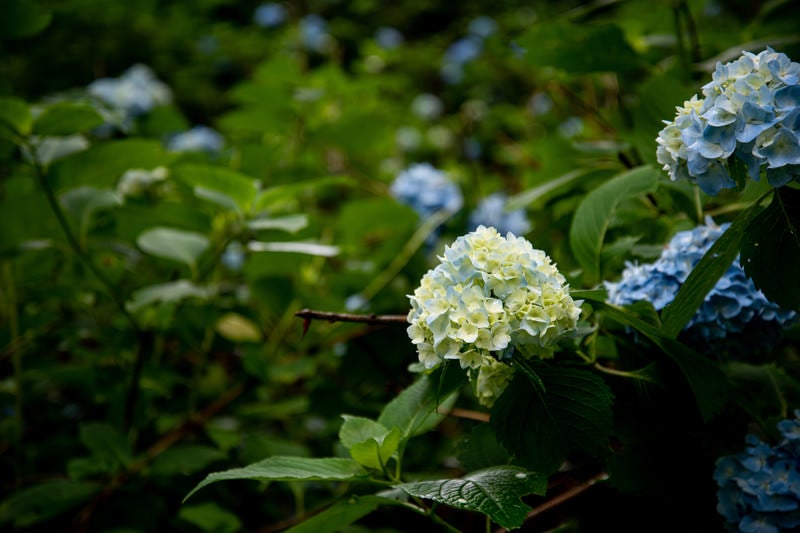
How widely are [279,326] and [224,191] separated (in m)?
0.55

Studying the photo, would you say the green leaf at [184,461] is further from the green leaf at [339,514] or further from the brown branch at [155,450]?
the green leaf at [339,514]

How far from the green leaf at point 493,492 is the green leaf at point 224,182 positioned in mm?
764

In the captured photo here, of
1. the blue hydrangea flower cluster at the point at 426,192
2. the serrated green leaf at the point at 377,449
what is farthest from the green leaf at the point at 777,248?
the blue hydrangea flower cluster at the point at 426,192

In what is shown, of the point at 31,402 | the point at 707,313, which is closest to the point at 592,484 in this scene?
the point at 707,313

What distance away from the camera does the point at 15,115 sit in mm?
1181

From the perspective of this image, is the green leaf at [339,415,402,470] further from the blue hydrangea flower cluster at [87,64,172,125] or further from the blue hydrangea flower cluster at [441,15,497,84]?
the blue hydrangea flower cluster at [441,15,497,84]

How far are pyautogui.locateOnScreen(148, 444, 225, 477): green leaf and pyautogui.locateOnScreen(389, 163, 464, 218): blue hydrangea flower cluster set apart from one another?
0.97 meters

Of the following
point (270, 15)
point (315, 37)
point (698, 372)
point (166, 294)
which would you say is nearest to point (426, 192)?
point (166, 294)

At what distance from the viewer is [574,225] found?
94cm

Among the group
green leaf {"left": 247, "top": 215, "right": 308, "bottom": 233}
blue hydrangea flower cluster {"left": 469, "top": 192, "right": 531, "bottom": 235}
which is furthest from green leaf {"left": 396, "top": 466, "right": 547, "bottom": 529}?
blue hydrangea flower cluster {"left": 469, "top": 192, "right": 531, "bottom": 235}

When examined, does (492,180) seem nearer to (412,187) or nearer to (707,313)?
(412,187)

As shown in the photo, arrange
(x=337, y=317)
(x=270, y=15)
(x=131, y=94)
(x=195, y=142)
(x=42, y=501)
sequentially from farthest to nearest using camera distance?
(x=270, y=15) → (x=195, y=142) → (x=131, y=94) → (x=42, y=501) → (x=337, y=317)

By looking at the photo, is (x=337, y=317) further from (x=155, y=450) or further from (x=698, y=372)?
(x=155, y=450)

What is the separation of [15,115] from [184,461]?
0.69 meters
